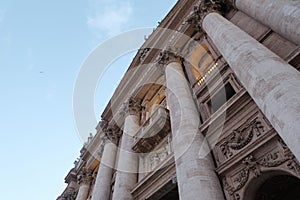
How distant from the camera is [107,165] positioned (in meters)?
14.1

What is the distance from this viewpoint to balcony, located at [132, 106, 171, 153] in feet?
35.3

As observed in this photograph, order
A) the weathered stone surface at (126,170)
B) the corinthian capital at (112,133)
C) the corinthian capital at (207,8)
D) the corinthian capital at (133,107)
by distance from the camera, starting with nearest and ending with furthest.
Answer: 1. the weathered stone surface at (126,170)
2. the corinthian capital at (207,8)
3. the corinthian capital at (133,107)
4. the corinthian capital at (112,133)

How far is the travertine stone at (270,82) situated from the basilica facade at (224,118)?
0.7 inches

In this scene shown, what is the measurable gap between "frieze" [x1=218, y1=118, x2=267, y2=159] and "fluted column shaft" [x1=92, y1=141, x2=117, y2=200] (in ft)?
24.8

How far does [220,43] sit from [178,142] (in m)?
3.48

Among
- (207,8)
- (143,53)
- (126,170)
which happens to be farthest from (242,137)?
(143,53)

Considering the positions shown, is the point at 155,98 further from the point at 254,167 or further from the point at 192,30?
the point at 254,167

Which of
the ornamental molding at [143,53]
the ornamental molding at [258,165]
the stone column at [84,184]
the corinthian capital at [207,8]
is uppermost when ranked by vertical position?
the ornamental molding at [143,53]

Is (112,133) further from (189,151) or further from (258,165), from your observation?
(258,165)

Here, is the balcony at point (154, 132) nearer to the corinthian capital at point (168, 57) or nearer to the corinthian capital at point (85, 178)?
the corinthian capital at point (168, 57)

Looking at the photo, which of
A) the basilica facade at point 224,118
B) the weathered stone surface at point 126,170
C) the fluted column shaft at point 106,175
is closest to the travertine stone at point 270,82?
the basilica facade at point 224,118

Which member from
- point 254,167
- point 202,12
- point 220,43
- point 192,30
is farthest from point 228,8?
point 254,167

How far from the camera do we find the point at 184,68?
1259cm

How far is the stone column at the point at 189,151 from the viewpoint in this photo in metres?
6.41
